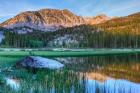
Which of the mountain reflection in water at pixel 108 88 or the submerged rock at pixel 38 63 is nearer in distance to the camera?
the mountain reflection in water at pixel 108 88

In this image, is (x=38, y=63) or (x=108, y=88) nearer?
(x=108, y=88)

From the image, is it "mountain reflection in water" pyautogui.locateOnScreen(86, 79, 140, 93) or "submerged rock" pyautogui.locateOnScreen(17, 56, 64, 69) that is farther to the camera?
"submerged rock" pyautogui.locateOnScreen(17, 56, 64, 69)

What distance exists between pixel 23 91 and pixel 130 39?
162078 mm

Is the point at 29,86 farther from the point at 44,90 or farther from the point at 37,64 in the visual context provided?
the point at 37,64

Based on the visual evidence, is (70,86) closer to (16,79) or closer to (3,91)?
(3,91)

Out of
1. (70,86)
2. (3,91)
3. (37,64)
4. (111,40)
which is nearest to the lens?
(3,91)

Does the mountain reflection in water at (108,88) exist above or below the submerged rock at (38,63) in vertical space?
below

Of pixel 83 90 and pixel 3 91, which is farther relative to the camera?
pixel 83 90

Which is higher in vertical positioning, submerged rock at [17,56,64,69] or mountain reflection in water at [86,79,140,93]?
submerged rock at [17,56,64,69]

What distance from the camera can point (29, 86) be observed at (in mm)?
22453

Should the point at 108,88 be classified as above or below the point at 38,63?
below

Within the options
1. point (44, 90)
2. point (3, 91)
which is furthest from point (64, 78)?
point (3, 91)

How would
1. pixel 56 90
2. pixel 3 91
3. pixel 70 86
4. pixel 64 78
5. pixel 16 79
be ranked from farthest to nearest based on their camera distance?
pixel 16 79 → pixel 64 78 → pixel 70 86 → pixel 56 90 → pixel 3 91

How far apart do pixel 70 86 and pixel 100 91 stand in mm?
2075
